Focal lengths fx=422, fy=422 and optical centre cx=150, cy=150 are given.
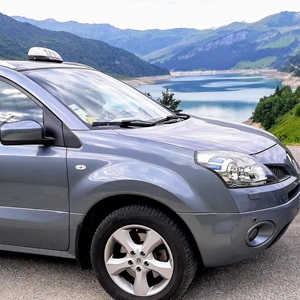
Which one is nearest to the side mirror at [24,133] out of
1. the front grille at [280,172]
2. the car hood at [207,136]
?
the car hood at [207,136]

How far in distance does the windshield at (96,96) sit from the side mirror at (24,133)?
0.33m

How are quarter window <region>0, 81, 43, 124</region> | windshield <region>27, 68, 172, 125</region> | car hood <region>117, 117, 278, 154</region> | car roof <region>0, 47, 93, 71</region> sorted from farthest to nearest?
car roof <region>0, 47, 93, 71</region> → windshield <region>27, 68, 172, 125</region> → quarter window <region>0, 81, 43, 124</region> → car hood <region>117, 117, 278, 154</region>

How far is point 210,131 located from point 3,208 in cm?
168

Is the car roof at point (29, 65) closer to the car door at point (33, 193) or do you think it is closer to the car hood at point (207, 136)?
the car door at point (33, 193)

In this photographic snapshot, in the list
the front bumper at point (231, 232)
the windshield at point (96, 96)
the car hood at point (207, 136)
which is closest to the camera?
the front bumper at point (231, 232)

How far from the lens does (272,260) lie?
357 cm

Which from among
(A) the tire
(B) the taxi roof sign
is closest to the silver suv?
(A) the tire

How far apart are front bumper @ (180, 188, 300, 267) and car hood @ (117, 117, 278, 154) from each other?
45 cm

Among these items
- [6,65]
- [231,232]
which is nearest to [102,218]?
[231,232]

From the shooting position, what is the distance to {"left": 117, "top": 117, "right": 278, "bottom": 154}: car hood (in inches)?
113

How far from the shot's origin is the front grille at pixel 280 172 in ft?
9.63

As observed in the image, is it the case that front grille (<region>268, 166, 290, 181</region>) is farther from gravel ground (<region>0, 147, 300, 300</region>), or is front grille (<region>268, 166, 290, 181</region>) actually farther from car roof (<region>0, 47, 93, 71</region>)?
car roof (<region>0, 47, 93, 71</region>)

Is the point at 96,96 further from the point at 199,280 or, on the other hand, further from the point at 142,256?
the point at 199,280

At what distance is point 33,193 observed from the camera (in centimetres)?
303
